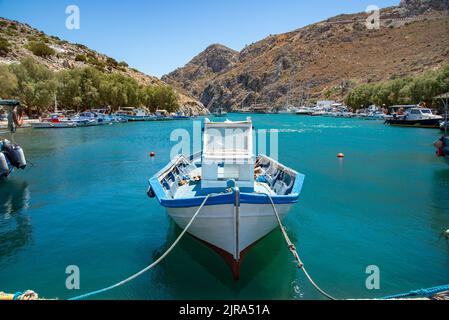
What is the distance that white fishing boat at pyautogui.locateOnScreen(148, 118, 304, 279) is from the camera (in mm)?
9961

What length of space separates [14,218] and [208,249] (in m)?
10.3

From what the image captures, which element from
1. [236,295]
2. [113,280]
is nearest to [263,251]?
[236,295]

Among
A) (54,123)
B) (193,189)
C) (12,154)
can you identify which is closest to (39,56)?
(54,123)

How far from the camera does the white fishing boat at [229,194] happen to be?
9961 mm

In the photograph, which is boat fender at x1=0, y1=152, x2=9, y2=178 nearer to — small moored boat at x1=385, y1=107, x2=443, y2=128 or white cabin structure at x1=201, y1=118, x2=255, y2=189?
white cabin structure at x1=201, y1=118, x2=255, y2=189

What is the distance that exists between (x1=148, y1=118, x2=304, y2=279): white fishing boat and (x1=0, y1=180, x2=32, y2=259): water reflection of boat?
222 inches

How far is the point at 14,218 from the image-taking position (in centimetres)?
1655

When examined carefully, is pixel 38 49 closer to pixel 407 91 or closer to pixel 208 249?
pixel 407 91

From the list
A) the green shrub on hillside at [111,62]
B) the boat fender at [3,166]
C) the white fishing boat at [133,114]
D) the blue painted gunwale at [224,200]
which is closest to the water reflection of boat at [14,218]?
the boat fender at [3,166]

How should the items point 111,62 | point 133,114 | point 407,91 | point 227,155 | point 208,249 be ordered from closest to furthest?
point 208,249, point 227,155, point 407,91, point 133,114, point 111,62

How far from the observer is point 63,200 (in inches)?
774

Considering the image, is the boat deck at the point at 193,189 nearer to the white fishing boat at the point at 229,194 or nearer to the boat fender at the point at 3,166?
the white fishing boat at the point at 229,194

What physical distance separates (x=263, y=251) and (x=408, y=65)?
148 meters
